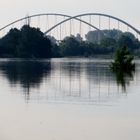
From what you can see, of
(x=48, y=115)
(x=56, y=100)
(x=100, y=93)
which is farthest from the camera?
(x=100, y=93)

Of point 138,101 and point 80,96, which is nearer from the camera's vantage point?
point 138,101

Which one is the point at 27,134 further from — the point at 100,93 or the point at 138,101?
the point at 100,93

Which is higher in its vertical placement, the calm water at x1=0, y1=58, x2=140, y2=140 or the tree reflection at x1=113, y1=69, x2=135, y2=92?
the tree reflection at x1=113, y1=69, x2=135, y2=92

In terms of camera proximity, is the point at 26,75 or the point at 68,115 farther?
the point at 26,75

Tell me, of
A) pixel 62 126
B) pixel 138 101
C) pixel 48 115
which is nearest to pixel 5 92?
pixel 138 101

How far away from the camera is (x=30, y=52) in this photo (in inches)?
5979

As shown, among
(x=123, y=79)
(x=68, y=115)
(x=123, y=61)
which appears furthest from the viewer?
(x=123, y=61)

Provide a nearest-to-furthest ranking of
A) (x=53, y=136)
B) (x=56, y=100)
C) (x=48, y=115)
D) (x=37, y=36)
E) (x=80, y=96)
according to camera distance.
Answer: (x=53, y=136)
(x=48, y=115)
(x=56, y=100)
(x=80, y=96)
(x=37, y=36)

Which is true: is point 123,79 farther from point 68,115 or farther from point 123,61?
point 68,115

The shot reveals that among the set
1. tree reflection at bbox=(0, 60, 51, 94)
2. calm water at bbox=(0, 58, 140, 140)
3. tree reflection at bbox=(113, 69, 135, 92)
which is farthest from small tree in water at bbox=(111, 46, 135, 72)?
calm water at bbox=(0, 58, 140, 140)

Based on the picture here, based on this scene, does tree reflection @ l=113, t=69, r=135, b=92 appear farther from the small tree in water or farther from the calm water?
the small tree in water

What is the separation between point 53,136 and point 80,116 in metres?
4.38

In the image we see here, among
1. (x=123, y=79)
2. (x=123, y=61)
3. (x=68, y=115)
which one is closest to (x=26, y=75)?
(x=123, y=79)

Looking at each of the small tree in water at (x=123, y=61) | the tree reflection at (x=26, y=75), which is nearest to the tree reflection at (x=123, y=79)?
the tree reflection at (x=26, y=75)
